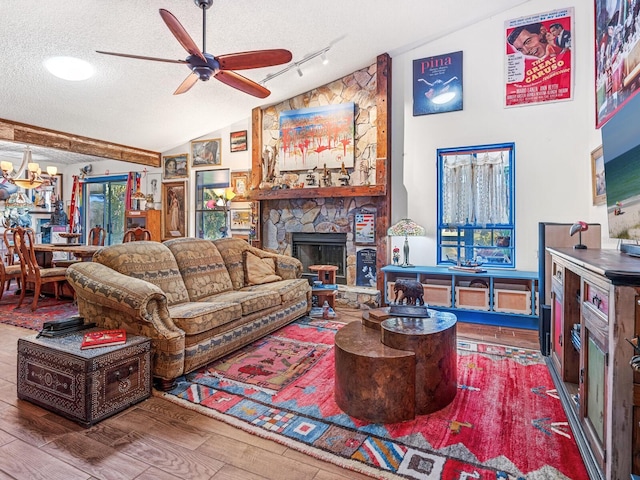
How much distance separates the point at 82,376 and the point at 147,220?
5.73 m

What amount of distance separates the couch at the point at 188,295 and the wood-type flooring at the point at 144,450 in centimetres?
45

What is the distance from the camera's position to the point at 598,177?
3643mm

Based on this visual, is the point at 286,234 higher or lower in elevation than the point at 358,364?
higher

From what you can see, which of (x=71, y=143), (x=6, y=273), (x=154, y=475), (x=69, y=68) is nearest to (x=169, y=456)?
(x=154, y=475)

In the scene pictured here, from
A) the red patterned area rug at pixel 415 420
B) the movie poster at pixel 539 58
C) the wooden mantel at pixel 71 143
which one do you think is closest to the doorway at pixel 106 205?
the wooden mantel at pixel 71 143

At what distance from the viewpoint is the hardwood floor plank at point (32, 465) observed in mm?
1596

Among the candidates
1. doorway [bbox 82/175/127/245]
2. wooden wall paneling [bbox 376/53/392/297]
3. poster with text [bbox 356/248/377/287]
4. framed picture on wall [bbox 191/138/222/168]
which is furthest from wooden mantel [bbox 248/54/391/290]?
doorway [bbox 82/175/127/245]

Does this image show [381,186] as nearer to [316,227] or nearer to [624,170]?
[316,227]

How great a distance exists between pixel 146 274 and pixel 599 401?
302 cm

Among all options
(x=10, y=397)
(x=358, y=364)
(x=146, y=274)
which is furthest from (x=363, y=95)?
(x=10, y=397)

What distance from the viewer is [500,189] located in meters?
4.55

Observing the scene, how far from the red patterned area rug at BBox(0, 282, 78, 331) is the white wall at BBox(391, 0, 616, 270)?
4.51 m

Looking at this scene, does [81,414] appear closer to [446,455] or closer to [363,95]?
[446,455]

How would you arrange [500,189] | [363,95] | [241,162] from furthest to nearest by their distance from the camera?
[241,162] < [363,95] < [500,189]
